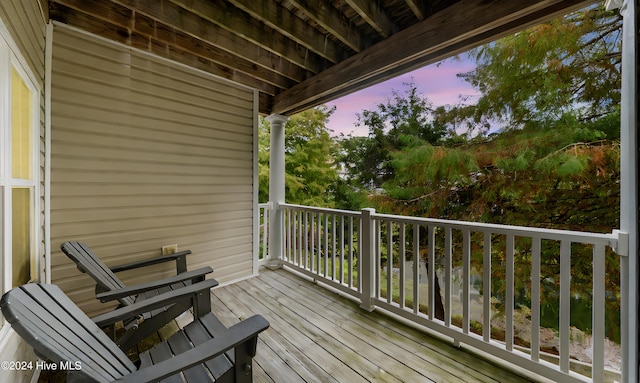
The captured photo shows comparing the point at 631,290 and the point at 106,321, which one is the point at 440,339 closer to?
the point at 631,290

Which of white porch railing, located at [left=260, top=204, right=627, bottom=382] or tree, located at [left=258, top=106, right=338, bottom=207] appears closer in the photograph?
white porch railing, located at [left=260, top=204, right=627, bottom=382]

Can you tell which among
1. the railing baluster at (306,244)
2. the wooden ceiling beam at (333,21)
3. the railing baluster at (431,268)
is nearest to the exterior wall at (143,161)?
the railing baluster at (306,244)

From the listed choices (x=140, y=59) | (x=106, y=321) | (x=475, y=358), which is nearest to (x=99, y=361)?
(x=106, y=321)

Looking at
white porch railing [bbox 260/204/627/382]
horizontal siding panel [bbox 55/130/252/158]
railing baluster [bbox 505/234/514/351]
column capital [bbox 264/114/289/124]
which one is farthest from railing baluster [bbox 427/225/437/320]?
column capital [bbox 264/114/289/124]

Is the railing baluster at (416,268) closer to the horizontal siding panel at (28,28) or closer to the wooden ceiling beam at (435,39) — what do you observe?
the wooden ceiling beam at (435,39)

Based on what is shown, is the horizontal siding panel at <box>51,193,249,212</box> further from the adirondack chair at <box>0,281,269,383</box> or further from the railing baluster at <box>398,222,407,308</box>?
the railing baluster at <box>398,222,407,308</box>

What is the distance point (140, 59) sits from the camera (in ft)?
8.95

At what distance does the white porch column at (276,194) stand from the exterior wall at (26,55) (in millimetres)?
2500

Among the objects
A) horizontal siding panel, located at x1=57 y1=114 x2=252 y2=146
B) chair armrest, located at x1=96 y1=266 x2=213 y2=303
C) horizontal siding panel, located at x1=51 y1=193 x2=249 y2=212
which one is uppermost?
horizontal siding panel, located at x1=57 y1=114 x2=252 y2=146

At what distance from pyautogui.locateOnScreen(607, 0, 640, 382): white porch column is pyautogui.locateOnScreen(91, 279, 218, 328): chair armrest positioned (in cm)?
242

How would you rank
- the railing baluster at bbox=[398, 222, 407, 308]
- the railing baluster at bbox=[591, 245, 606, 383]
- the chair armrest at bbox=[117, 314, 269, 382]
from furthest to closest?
the railing baluster at bbox=[398, 222, 407, 308] < the railing baluster at bbox=[591, 245, 606, 383] < the chair armrest at bbox=[117, 314, 269, 382]

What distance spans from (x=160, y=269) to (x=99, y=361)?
2069 mm

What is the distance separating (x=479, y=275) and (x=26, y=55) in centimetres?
566

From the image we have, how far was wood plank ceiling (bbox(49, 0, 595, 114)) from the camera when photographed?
199 centimetres
